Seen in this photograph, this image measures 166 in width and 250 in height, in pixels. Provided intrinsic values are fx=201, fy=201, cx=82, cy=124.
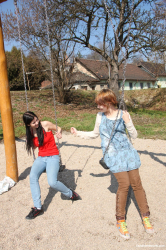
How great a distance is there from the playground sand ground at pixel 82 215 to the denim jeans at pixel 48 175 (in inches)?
12.6

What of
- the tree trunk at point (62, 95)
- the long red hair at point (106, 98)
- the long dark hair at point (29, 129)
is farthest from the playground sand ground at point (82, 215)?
the tree trunk at point (62, 95)

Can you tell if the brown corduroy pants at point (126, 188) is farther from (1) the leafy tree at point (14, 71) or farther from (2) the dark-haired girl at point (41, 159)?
(1) the leafy tree at point (14, 71)

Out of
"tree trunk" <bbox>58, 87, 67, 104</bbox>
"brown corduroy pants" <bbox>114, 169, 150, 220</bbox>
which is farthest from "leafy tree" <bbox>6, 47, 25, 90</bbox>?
"brown corduroy pants" <bbox>114, 169, 150, 220</bbox>

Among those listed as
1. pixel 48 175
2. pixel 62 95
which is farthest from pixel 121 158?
pixel 62 95

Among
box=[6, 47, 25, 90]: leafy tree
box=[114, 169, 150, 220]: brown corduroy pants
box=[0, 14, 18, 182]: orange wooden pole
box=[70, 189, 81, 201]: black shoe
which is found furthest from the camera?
box=[6, 47, 25, 90]: leafy tree

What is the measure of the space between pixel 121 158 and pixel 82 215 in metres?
1.08

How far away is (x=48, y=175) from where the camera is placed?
8.89 feet

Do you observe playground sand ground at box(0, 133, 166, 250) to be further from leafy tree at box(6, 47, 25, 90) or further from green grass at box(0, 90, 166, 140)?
leafy tree at box(6, 47, 25, 90)

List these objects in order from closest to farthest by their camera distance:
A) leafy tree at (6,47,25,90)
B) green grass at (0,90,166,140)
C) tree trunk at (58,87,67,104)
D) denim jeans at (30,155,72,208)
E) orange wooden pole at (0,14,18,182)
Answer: denim jeans at (30,155,72,208), orange wooden pole at (0,14,18,182), green grass at (0,90,166,140), tree trunk at (58,87,67,104), leafy tree at (6,47,25,90)

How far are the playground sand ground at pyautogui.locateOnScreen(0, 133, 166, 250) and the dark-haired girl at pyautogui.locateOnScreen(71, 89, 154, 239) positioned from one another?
16cm

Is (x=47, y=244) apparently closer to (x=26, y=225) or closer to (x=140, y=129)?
(x=26, y=225)

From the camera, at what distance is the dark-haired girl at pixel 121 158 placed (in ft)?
7.54

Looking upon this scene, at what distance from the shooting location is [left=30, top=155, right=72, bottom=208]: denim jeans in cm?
269

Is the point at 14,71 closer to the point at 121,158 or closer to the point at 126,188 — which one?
the point at 121,158
